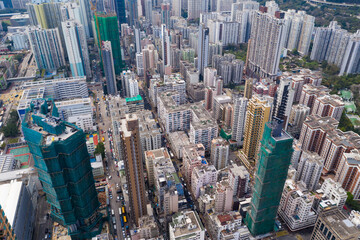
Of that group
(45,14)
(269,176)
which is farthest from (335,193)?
(45,14)

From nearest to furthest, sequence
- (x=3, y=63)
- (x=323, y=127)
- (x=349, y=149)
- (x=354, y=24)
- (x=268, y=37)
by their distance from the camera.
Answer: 1. (x=349, y=149)
2. (x=323, y=127)
3. (x=268, y=37)
4. (x=3, y=63)
5. (x=354, y=24)

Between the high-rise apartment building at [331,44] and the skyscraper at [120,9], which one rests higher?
the skyscraper at [120,9]

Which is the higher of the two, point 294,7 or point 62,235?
point 294,7

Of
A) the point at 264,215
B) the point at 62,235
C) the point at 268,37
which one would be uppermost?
the point at 268,37

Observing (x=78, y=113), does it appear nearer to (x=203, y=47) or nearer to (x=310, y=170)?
(x=203, y=47)

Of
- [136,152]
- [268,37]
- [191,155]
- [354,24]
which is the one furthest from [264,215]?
[354,24]

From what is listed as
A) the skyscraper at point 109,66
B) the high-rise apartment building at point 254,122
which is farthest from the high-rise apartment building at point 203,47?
the high-rise apartment building at point 254,122

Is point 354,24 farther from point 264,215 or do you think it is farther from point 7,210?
point 7,210

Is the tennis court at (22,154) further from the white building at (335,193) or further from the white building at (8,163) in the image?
the white building at (335,193)
